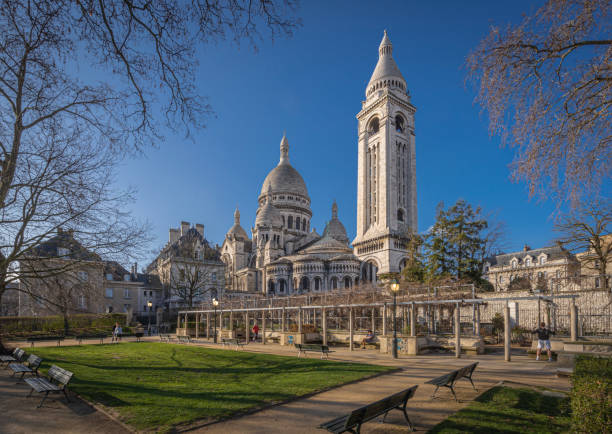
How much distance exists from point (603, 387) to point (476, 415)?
2.81m

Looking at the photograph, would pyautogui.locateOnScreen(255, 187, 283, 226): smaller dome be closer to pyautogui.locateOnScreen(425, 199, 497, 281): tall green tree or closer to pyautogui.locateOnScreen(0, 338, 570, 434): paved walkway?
pyautogui.locateOnScreen(425, 199, 497, 281): tall green tree

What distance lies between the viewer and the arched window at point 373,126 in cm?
7825

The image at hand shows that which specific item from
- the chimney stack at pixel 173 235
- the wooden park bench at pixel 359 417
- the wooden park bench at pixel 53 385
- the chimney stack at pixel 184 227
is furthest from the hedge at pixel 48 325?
the wooden park bench at pixel 359 417

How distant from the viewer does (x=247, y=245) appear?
96.7 metres

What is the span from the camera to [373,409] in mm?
6148

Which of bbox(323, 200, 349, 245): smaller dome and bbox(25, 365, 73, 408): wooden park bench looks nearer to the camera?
bbox(25, 365, 73, 408): wooden park bench

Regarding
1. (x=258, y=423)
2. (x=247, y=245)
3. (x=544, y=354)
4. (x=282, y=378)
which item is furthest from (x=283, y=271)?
(x=258, y=423)

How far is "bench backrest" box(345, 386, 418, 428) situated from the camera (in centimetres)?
563

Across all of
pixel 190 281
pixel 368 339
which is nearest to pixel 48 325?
pixel 190 281

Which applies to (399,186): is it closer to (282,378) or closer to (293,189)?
(293,189)

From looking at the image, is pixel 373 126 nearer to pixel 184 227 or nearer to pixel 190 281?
pixel 184 227

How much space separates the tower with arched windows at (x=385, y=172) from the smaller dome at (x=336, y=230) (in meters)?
13.4

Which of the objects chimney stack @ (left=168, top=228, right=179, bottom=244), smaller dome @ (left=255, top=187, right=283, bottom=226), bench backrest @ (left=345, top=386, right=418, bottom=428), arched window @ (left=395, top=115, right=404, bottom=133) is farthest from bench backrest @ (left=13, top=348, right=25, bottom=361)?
arched window @ (left=395, top=115, right=404, bottom=133)

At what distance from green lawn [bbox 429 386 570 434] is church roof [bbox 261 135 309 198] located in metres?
89.1
